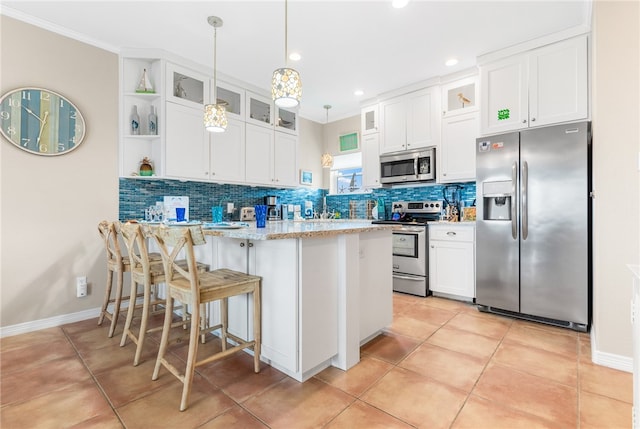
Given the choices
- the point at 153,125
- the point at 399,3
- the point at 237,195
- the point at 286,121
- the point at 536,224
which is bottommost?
the point at 536,224

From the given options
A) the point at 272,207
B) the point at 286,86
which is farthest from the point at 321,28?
the point at 272,207

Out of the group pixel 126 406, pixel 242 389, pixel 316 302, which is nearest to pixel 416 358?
pixel 316 302

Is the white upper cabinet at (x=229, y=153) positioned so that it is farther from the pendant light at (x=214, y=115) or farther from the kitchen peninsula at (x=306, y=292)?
the kitchen peninsula at (x=306, y=292)

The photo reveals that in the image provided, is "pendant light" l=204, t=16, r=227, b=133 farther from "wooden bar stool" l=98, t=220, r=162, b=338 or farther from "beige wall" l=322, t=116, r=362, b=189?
"beige wall" l=322, t=116, r=362, b=189

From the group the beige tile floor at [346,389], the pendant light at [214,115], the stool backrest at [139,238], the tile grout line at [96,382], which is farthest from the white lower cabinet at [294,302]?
the pendant light at [214,115]

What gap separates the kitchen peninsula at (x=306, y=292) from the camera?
170 cm

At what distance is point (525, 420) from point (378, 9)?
2.90 m

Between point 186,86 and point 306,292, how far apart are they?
281cm

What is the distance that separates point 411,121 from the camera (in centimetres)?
390

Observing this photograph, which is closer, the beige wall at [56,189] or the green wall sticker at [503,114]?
the beige wall at [56,189]

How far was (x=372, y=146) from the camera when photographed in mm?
4332

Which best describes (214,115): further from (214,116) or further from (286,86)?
(286,86)

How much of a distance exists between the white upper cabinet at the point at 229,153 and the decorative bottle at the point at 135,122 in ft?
2.37

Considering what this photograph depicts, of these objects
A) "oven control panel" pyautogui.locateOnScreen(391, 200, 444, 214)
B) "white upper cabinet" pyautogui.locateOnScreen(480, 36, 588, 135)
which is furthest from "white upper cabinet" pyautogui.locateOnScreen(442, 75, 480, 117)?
"oven control panel" pyautogui.locateOnScreen(391, 200, 444, 214)
